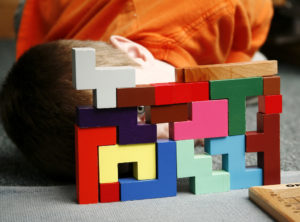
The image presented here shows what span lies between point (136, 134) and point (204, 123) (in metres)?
0.11

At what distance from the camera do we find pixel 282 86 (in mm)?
1923

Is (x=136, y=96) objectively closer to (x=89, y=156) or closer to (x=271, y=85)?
(x=89, y=156)

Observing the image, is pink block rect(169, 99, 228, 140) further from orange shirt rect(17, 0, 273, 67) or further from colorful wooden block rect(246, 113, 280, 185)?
orange shirt rect(17, 0, 273, 67)

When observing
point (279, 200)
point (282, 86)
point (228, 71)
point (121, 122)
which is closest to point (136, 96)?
point (121, 122)

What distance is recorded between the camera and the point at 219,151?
823mm

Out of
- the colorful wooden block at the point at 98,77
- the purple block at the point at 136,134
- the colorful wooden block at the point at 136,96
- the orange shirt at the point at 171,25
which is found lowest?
the purple block at the point at 136,134

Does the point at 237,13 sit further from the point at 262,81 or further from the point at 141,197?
the point at 141,197

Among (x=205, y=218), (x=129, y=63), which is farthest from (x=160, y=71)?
(x=205, y=218)

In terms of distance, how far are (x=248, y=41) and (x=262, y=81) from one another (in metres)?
0.45

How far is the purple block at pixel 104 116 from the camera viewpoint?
2.49 feet

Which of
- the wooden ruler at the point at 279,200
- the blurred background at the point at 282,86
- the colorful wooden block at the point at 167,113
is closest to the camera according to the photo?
the wooden ruler at the point at 279,200

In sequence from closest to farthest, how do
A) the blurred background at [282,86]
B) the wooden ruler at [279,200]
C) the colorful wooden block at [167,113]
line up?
1. the wooden ruler at [279,200]
2. the colorful wooden block at [167,113]
3. the blurred background at [282,86]

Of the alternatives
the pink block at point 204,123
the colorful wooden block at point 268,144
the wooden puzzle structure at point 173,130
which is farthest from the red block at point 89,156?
the colorful wooden block at point 268,144

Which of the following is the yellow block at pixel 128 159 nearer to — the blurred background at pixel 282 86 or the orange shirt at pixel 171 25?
the blurred background at pixel 282 86
